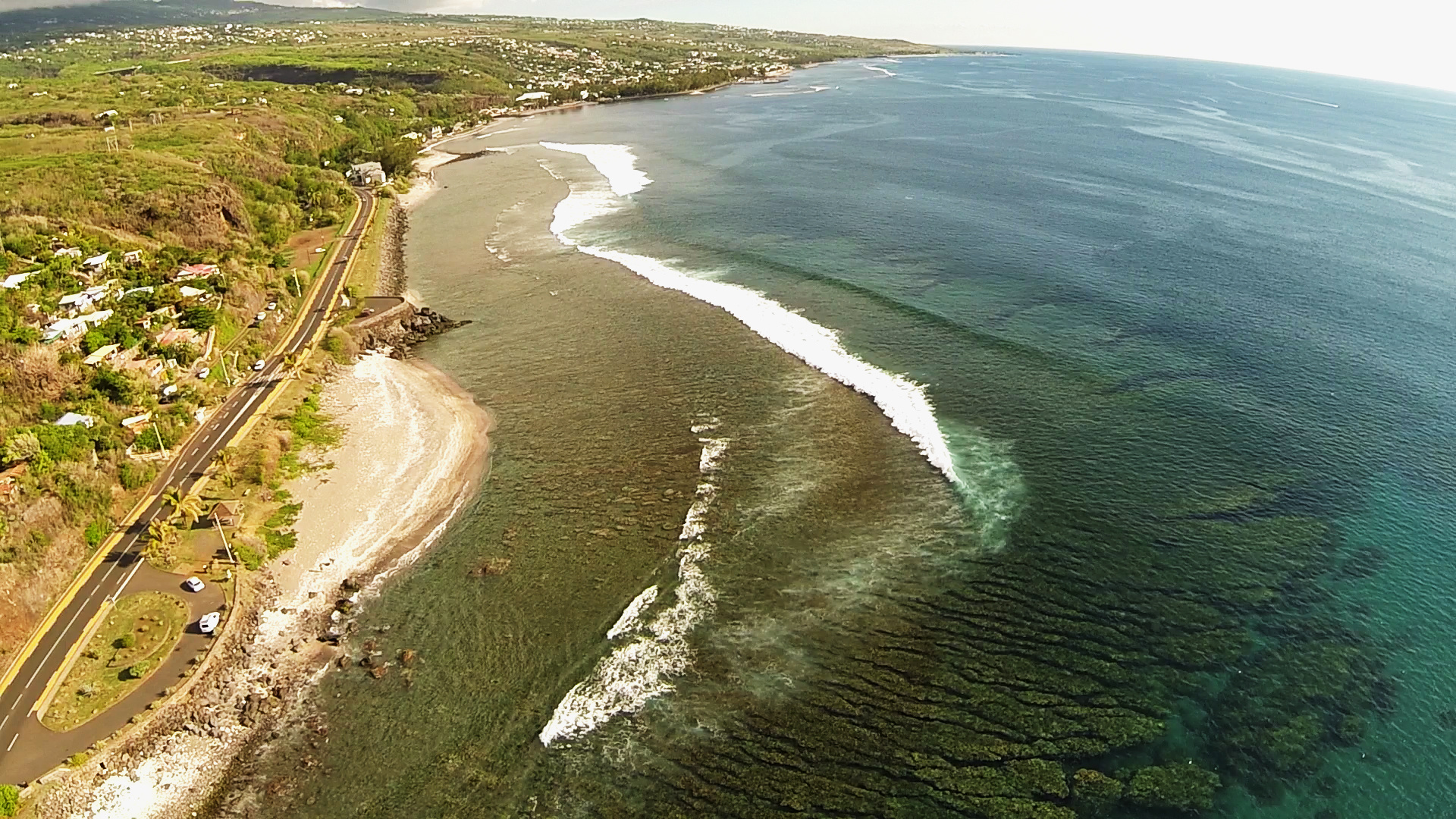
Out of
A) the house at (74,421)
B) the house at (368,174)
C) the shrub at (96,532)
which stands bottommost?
the shrub at (96,532)

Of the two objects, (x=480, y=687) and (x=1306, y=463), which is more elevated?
(x=1306, y=463)

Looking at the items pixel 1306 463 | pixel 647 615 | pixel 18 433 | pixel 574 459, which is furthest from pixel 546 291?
pixel 1306 463

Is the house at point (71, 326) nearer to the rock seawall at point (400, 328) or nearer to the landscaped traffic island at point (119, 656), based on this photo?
the rock seawall at point (400, 328)

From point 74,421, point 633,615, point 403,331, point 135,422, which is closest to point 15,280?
point 74,421

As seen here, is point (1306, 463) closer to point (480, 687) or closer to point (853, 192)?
point (480, 687)

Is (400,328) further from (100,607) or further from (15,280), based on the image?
(100,607)

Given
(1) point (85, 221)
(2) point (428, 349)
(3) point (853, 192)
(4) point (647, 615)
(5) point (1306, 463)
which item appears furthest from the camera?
(3) point (853, 192)

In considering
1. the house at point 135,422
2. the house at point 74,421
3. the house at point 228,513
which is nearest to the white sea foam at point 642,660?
the house at point 228,513
